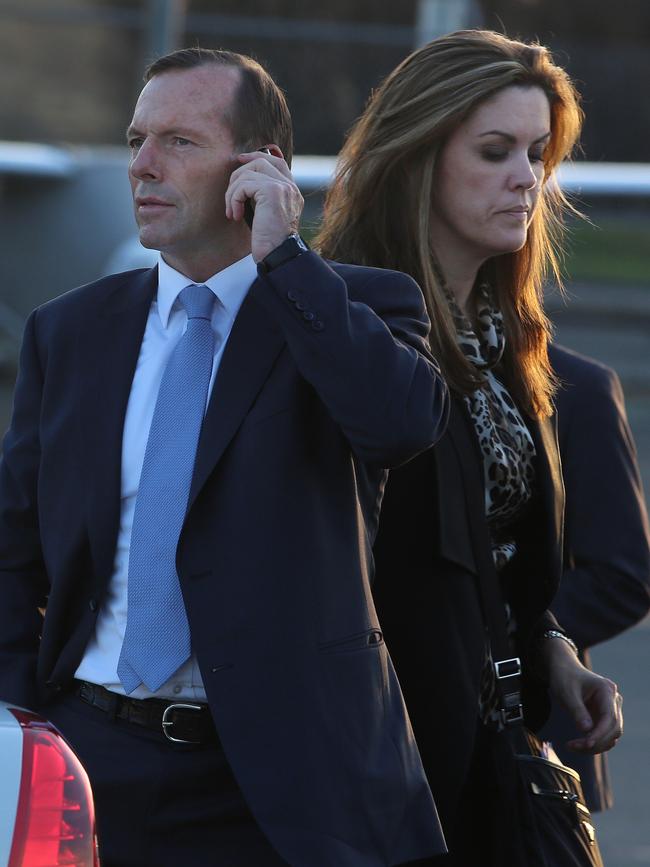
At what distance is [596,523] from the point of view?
3260mm

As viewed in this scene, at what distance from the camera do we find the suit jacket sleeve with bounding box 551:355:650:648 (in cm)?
323

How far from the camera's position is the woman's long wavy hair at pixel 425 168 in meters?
2.78

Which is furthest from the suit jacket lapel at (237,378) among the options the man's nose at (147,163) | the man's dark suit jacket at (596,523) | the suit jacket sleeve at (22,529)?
the man's dark suit jacket at (596,523)

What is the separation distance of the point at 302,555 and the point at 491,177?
2.87ft

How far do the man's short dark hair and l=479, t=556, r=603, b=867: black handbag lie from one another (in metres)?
0.78

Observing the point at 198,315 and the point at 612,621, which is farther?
the point at 612,621

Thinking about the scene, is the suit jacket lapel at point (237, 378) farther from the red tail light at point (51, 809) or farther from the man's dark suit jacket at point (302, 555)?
the red tail light at point (51, 809)

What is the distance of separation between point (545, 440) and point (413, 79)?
0.66 meters

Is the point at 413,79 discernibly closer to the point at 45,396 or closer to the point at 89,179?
the point at 45,396

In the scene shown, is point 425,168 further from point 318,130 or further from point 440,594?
point 318,130

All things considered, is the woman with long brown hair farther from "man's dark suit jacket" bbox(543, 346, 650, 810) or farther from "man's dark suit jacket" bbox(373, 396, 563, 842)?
"man's dark suit jacket" bbox(543, 346, 650, 810)

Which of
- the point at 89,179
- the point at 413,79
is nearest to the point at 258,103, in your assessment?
the point at 413,79

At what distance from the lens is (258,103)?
2.49 meters

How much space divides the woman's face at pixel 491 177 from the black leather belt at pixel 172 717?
957 mm
